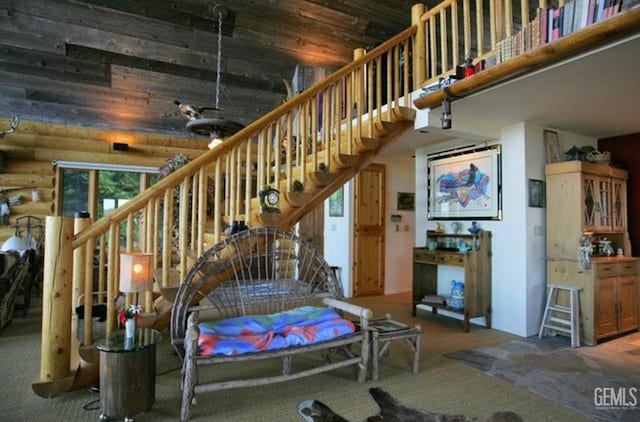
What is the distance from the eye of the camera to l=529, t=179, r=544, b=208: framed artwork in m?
4.30

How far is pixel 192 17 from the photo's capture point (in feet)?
17.0

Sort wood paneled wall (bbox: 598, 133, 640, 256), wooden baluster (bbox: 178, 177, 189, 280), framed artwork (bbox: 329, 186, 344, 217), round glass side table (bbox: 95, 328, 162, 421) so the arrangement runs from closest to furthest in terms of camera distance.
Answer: round glass side table (bbox: 95, 328, 162, 421) < wooden baluster (bbox: 178, 177, 189, 280) < wood paneled wall (bbox: 598, 133, 640, 256) < framed artwork (bbox: 329, 186, 344, 217)

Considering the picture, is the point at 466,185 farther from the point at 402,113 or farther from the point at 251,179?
the point at 251,179

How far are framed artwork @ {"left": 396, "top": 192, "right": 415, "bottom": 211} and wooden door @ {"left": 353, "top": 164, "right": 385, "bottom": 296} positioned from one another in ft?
1.24

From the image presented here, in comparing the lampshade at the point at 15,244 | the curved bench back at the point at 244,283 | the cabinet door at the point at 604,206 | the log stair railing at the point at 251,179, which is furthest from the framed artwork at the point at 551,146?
the lampshade at the point at 15,244

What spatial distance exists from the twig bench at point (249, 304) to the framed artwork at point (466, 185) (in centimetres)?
236

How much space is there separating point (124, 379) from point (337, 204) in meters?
4.65

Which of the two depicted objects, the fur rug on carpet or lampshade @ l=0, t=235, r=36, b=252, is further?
lampshade @ l=0, t=235, r=36, b=252


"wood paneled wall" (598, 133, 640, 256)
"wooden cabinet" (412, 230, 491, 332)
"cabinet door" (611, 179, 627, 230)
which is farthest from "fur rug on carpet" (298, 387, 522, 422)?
"wood paneled wall" (598, 133, 640, 256)

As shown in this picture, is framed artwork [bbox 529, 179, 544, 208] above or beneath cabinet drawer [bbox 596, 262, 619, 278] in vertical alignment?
above

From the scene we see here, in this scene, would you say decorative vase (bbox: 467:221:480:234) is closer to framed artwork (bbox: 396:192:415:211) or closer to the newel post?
the newel post

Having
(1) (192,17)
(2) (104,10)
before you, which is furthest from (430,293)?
(2) (104,10)

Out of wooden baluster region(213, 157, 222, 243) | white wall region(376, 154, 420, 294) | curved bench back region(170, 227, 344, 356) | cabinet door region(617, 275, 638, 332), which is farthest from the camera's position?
white wall region(376, 154, 420, 294)

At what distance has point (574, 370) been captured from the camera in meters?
3.20
